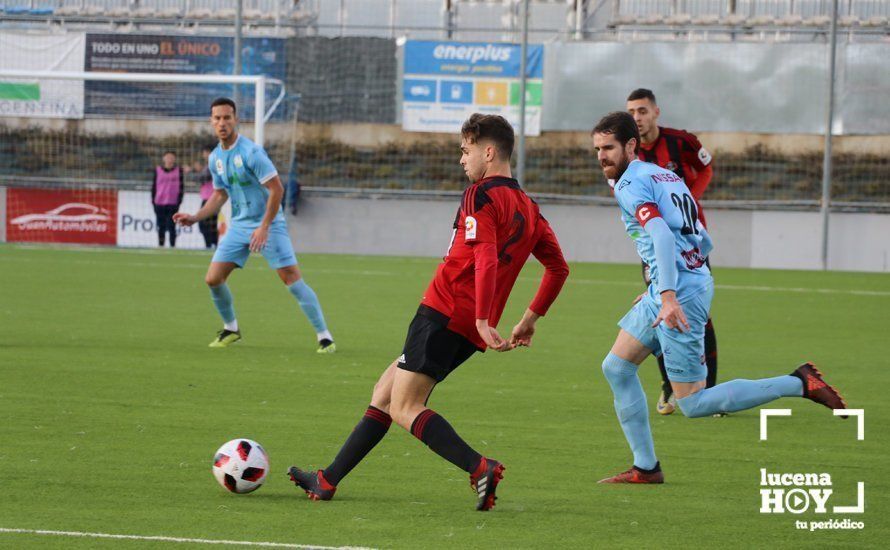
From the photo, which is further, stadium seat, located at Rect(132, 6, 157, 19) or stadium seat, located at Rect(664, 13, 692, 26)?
stadium seat, located at Rect(132, 6, 157, 19)

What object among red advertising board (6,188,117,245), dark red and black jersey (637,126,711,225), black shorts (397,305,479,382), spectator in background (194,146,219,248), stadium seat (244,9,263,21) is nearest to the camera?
black shorts (397,305,479,382)

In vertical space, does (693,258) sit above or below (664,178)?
below

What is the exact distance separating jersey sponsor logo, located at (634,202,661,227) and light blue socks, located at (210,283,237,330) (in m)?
6.46

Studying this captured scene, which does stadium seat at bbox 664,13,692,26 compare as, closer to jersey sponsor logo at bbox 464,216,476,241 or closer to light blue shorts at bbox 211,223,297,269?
light blue shorts at bbox 211,223,297,269

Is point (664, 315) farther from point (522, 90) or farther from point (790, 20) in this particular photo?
point (790, 20)

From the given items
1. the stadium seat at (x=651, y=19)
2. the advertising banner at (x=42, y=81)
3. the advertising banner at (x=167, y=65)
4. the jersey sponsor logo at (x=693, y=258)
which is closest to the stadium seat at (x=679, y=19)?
the stadium seat at (x=651, y=19)

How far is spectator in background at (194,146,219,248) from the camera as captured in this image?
24.8 m

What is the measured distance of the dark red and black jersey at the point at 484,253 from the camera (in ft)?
18.2

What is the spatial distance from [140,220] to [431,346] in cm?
2109

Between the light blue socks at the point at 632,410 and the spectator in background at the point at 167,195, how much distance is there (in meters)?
19.8

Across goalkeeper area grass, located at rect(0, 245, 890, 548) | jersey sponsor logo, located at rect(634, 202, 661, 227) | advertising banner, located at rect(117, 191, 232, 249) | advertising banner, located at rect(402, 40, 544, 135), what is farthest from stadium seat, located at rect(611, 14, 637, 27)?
jersey sponsor logo, located at rect(634, 202, 661, 227)

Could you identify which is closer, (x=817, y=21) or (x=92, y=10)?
(x=817, y=21)

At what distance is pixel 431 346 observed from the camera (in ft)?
18.7

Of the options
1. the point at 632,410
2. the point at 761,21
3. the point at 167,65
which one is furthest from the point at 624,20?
the point at 632,410
